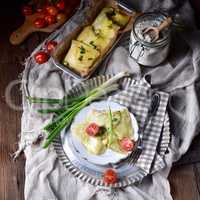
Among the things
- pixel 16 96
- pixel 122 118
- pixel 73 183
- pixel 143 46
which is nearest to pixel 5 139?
pixel 16 96

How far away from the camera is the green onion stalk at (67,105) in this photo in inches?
66.6

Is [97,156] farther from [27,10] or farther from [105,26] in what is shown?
[27,10]

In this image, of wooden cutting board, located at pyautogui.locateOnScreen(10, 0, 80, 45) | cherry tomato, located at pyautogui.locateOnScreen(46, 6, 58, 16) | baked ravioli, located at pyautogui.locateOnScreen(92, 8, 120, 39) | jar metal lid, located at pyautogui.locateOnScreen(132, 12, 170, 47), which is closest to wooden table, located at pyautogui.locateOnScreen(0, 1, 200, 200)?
wooden cutting board, located at pyautogui.locateOnScreen(10, 0, 80, 45)

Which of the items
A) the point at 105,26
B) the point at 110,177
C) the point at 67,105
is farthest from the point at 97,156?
the point at 105,26

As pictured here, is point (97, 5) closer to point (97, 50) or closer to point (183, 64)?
point (97, 50)

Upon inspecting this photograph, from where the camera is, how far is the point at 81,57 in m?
1.78

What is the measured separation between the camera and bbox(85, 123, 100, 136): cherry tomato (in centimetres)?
167

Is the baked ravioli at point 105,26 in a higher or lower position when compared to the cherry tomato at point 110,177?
higher

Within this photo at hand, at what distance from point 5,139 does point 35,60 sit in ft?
0.94

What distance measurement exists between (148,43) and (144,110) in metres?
0.22

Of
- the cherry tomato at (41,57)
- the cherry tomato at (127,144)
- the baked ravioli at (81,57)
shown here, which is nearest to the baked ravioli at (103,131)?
the cherry tomato at (127,144)

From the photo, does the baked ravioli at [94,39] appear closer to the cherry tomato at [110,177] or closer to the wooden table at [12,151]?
the wooden table at [12,151]

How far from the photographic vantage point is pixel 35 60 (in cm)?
184

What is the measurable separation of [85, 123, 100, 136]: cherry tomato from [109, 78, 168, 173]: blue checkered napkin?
0.13m
